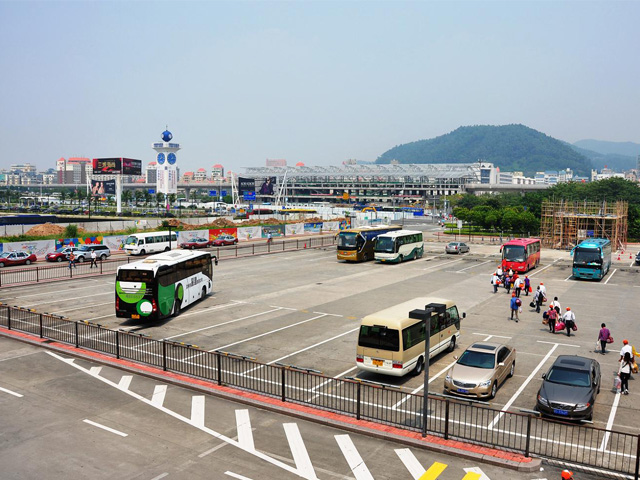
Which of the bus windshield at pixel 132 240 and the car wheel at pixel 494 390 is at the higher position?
the bus windshield at pixel 132 240

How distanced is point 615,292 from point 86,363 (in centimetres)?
3258

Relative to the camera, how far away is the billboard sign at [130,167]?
437 ft

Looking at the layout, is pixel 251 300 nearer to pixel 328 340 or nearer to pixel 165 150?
pixel 328 340

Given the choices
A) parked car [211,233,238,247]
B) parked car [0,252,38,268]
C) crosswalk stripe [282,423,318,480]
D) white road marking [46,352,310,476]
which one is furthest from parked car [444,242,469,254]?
crosswalk stripe [282,423,318,480]

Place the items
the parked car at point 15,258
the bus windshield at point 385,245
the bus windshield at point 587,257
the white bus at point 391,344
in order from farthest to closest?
the bus windshield at point 385,245 → the parked car at point 15,258 → the bus windshield at point 587,257 → the white bus at point 391,344

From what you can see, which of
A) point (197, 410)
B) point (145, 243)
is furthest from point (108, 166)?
point (197, 410)

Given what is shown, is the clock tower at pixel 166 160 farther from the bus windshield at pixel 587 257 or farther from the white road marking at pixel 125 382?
the white road marking at pixel 125 382

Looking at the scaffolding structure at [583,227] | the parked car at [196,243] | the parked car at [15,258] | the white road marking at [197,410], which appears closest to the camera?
the white road marking at [197,410]

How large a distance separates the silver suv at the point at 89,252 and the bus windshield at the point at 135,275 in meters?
26.7

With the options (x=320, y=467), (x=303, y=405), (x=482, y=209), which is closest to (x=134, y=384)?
(x=303, y=405)

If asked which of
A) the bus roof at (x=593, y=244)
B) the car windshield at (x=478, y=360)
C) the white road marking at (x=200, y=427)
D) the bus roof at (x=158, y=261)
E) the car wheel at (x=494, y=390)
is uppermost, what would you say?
the bus roof at (x=158, y=261)

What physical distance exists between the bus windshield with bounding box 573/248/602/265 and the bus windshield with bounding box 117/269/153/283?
31794mm

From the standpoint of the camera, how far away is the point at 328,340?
23219mm

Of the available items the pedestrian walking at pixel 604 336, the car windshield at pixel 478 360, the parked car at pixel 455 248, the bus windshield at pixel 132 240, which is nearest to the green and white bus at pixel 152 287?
the car windshield at pixel 478 360
